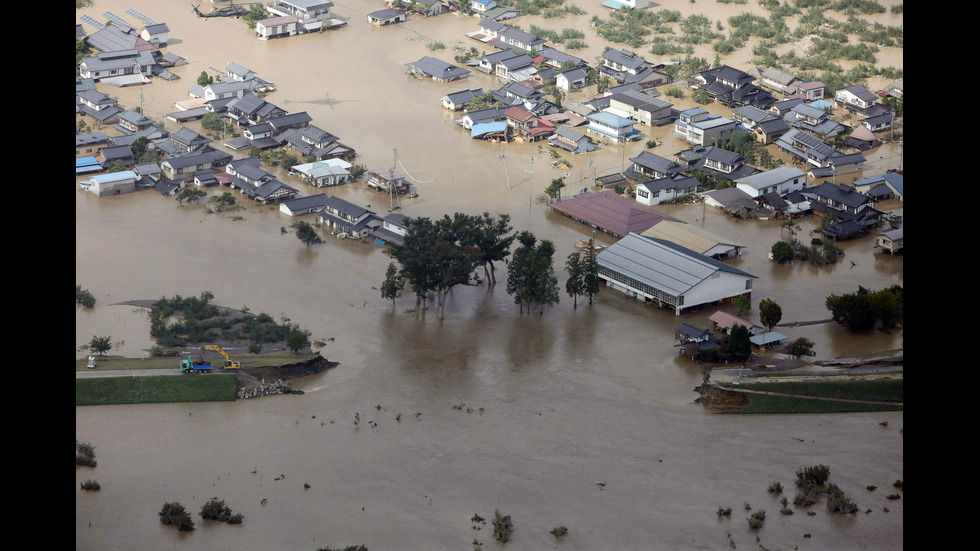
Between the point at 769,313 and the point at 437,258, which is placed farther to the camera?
the point at 437,258

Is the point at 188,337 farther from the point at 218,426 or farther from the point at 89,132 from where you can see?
the point at 89,132

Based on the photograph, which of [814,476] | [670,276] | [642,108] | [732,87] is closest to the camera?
[814,476]

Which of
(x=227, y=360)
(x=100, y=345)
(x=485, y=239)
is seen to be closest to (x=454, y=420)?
(x=227, y=360)

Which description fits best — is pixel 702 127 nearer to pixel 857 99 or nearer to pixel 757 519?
pixel 857 99

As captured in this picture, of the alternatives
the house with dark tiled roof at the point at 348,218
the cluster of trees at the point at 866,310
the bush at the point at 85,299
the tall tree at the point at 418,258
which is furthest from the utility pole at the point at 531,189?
the bush at the point at 85,299

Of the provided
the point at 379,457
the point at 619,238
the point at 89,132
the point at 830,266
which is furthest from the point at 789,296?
the point at 89,132

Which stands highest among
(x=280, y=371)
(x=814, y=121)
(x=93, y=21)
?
(x=280, y=371)
